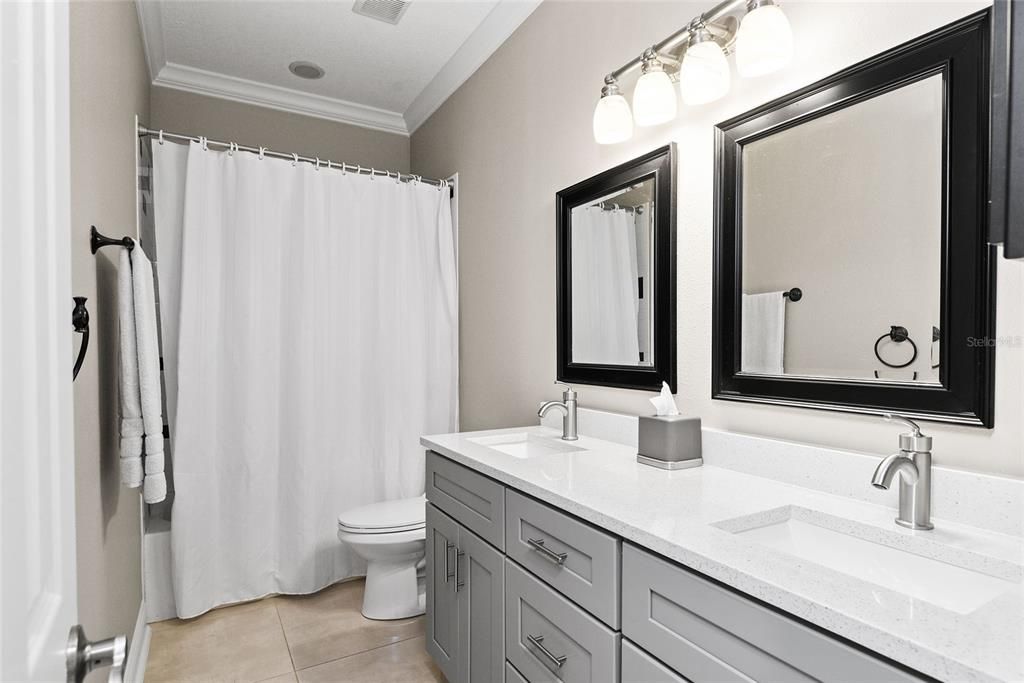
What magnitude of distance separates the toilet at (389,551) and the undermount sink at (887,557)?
1567 mm

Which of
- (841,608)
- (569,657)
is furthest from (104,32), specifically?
(841,608)

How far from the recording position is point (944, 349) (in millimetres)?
1066

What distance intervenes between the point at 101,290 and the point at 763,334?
1.74 m

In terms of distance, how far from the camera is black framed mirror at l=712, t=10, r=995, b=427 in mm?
1032

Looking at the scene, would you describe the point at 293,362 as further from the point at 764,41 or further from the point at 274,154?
the point at 764,41

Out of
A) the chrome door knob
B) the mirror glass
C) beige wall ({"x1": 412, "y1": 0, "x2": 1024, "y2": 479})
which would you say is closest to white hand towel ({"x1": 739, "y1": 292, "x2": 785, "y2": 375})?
the mirror glass

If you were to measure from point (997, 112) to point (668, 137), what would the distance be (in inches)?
46.7

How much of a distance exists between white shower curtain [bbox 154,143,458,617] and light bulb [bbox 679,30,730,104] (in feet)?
5.68

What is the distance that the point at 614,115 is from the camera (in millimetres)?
1754

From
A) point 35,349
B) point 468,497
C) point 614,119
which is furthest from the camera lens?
point 614,119

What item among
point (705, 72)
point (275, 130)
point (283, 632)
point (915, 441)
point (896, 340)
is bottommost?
point (283, 632)

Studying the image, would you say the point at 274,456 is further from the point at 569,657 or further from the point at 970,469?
the point at 970,469

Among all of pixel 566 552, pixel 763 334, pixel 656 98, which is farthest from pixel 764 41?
pixel 566 552

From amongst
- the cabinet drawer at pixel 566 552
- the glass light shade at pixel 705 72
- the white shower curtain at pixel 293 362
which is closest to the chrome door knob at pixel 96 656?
the cabinet drawer at pixel 566 552
